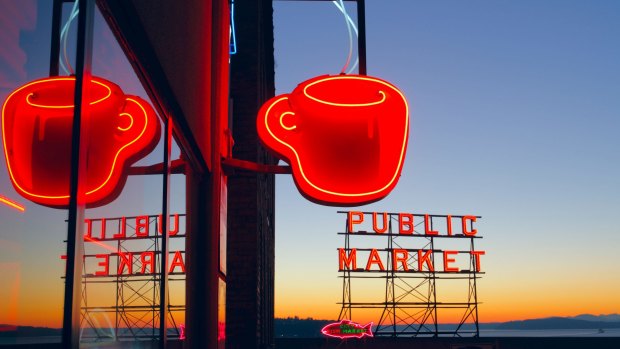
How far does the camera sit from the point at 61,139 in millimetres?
2367

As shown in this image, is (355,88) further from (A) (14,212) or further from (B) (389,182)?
(A) (14,212)

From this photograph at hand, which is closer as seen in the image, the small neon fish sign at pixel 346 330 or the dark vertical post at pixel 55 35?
the dark vertical post at pixel 55 35

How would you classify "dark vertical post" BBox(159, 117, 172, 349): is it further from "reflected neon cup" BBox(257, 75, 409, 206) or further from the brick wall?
the brick wall

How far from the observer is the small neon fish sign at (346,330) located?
117 feet

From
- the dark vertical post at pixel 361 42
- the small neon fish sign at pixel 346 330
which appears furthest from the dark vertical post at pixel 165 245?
the small neon fish sign at pixel 346 330

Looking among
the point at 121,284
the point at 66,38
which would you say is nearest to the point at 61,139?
the point at 66,38

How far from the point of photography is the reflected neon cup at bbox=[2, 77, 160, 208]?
191cm

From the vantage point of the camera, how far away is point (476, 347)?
106ft

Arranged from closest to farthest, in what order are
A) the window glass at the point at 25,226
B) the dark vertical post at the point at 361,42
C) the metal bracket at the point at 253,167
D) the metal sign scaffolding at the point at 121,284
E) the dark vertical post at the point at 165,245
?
the window glass at the point at 25,226
the metal sign scaffolding at the point at 121,284
the dark vertical post at the point at 165,245
the metal bracket at the point at 253,167
the dark vertical post at the point at 361,42

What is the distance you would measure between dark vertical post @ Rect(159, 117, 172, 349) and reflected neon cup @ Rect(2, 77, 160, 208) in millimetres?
613

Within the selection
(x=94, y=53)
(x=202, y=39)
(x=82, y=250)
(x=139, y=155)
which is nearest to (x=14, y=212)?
(x=82, y=250)

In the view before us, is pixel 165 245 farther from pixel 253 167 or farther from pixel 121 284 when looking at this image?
pixel 253 167

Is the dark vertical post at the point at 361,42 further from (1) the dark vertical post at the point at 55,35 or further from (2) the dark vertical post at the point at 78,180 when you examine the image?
(1) the dark vertical post at the point at 55,35

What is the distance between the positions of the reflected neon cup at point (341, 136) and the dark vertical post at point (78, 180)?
308 cm
